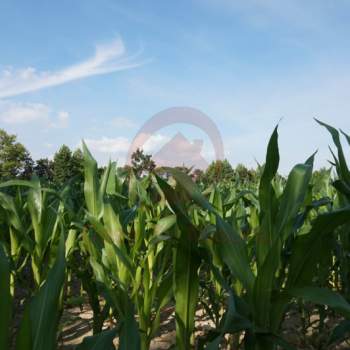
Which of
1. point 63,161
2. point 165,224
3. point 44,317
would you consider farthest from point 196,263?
point 63,161

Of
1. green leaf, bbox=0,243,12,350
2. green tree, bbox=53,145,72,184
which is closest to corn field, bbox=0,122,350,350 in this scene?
green leaf, bbox=0,243,12,350

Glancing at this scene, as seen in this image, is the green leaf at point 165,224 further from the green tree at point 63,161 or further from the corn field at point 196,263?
the green tree at point 63,161

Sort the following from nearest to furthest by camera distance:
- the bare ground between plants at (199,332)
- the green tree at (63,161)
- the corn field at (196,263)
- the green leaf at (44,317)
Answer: the green leaf at (44,317) < the corn field at (196,263) < the bare ground between plants at (199,332) < the green tree at (63,161)

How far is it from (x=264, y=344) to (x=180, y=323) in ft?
1.04

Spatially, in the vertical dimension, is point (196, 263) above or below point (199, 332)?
above

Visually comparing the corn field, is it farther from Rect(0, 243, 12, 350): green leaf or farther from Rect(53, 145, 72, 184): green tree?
Rect(53, 145, 72, 184): green tree

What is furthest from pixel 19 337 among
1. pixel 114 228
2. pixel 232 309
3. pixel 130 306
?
pixel 114 228

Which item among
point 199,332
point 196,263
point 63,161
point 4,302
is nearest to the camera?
point 4,302

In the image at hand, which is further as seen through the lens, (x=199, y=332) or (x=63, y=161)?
(x=63, y=161)

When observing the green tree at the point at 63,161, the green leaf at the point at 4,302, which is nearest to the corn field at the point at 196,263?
the green leaf at the point at 4,302

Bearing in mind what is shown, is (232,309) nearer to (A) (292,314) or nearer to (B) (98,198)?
(B) (98,198)

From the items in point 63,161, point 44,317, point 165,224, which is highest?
point 63,161

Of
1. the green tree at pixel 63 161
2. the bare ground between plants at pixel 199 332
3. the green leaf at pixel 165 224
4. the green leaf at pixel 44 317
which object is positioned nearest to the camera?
the green leaf at pixel 44 317

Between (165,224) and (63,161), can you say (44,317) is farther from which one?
(63,161)
